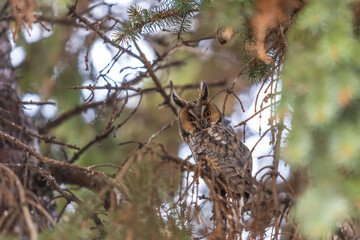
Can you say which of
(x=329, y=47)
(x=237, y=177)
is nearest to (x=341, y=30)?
(x=329, y=47)

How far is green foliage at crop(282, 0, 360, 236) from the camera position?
1.21m

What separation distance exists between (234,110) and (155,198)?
3.25m

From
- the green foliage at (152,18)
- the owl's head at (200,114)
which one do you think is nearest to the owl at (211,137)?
the owl's head at (200,114)

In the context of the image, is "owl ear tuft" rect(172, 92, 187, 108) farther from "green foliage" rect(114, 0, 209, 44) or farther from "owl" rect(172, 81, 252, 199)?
"green foliage" rect(114, 0, 209, 44)

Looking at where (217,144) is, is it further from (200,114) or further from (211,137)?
(200,114)

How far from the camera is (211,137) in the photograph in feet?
9.55

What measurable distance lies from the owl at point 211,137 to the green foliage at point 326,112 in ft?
3.43

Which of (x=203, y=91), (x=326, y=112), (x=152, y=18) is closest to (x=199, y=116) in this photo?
(x=203, y=91)

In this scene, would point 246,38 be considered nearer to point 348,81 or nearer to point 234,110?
point 348,81

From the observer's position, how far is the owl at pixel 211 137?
257 cm

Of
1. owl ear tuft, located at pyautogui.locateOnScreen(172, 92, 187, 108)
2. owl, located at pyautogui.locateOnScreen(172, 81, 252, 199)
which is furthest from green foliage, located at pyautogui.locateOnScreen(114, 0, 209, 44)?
owl ear tuft, located at pyautogui.locateOnScreen(172, 92, 187, 108)

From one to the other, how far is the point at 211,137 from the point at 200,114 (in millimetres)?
281

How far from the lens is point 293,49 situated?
142 cm

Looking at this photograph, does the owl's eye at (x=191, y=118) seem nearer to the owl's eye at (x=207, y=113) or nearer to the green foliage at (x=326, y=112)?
the owl's eye at (x=207, y=113)
